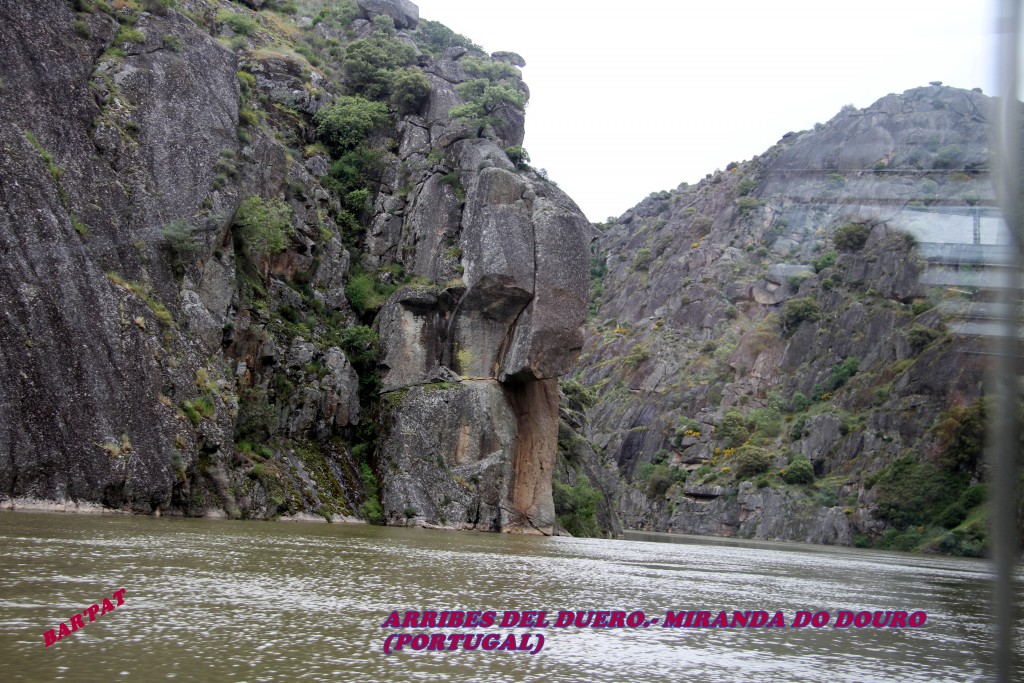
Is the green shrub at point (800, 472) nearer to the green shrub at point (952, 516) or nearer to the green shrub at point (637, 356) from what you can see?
the green shrub at point (952, 516)

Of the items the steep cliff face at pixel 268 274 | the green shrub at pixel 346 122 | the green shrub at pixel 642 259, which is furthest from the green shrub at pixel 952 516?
the green shrub at pixel 642 259

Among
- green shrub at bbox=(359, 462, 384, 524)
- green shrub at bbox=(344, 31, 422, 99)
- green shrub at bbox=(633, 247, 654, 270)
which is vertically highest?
green shrub at bbox=(633, 247, 654, 270)

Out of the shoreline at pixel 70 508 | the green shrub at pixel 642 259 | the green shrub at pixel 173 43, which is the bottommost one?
the shoreline at pixel 70 508

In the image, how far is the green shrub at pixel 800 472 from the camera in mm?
107375

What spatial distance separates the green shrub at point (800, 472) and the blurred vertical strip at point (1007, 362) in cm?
10880

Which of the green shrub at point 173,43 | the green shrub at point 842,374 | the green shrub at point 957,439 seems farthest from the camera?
the green shrub at point 842,374

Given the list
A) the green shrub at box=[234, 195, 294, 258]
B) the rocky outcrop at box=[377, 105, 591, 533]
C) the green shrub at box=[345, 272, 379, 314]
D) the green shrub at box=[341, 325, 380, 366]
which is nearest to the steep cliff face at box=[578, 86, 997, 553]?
the rocky outcrop at box=[377, 105, 591, 533]

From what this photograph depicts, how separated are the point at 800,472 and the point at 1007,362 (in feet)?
360

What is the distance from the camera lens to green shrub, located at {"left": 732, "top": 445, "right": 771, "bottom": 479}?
11600cm

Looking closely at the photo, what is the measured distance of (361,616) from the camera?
44.7ft

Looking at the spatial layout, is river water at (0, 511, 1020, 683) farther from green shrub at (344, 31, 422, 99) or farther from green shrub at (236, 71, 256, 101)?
green shrub at (344, 31, 422, 99)

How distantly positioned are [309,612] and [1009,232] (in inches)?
457

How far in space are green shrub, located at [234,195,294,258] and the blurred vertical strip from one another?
4536cm

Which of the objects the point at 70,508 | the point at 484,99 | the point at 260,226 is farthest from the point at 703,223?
the point at 70,508
